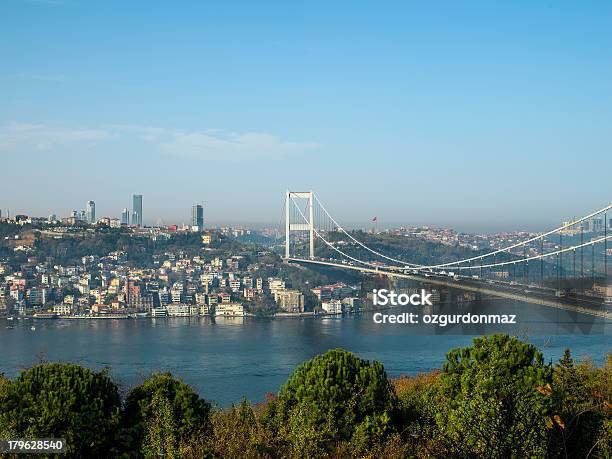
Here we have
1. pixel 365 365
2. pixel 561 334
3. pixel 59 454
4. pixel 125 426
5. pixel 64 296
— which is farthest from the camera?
pixel 64 296

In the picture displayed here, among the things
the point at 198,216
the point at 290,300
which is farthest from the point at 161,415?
the point at 198,216

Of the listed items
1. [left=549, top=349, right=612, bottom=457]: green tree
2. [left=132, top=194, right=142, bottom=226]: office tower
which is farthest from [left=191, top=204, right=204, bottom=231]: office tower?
[left=549, top=349, right=612, bottom=457]: green tree

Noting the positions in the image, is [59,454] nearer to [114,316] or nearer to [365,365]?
[365,365]

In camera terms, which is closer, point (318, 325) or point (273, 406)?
point (273, 406)

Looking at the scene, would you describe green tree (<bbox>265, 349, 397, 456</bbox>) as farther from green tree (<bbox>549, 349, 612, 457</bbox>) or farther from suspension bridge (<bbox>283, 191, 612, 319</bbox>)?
suspension bridge (<bbox>283, 191, 612, 319</bbox>)

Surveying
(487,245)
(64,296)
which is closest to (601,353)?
(64,296)

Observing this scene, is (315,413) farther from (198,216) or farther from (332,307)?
(198,216)

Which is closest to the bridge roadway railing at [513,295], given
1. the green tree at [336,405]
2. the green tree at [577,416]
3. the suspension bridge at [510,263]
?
the suspension bridge at [510,263]
